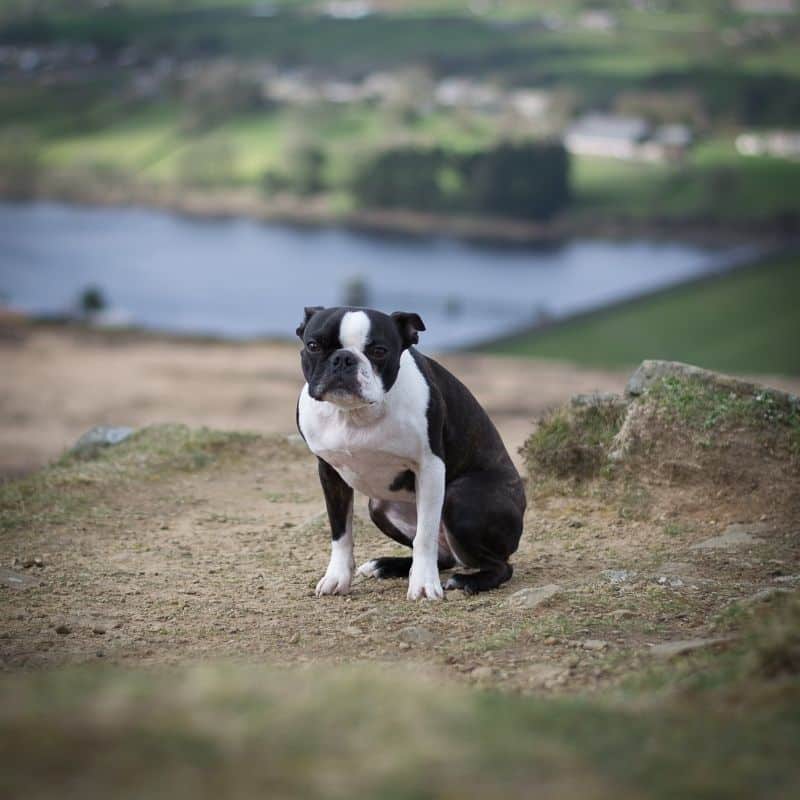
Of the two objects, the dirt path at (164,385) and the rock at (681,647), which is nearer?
the rock at (681,647)

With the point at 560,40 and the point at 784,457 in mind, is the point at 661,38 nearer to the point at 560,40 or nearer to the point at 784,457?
the point at 560,40

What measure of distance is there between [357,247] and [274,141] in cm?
704

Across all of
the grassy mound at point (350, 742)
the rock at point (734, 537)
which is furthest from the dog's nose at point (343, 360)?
the rock at point (734, 537)

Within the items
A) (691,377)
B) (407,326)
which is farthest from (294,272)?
(407,326)

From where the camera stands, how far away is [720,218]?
42906 millimetres

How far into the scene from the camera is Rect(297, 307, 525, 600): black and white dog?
6984mm

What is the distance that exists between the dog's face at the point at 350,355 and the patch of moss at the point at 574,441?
10.9 ft

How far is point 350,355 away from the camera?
22.5 feet

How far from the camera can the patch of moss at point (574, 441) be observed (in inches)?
400

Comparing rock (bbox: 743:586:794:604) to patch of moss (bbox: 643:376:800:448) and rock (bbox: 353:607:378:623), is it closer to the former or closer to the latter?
rock (bbox: 353:607:378:623)

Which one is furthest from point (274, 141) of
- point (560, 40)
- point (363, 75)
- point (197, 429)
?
point (197, 429)

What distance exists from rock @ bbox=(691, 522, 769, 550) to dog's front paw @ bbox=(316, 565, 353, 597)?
2.44 metres

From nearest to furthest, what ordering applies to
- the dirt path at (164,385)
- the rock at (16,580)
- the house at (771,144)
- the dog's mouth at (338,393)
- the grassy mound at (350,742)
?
1. the grassy mound at (350,742)
2. the dog's mouth at (338,393)
3. the rock at (16,580)
4. the dirt path at (164,385)
5. the house at (771,144)

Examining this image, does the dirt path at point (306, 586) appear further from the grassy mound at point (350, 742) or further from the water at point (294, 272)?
the water at point (294, 272)
